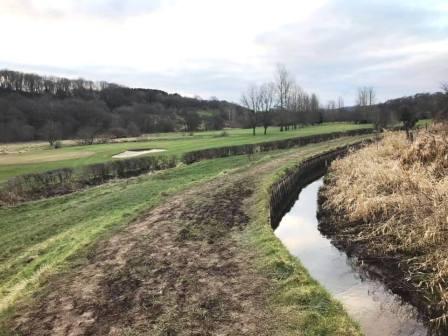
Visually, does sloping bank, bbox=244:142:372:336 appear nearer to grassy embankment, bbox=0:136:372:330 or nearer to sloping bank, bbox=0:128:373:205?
grassy embankment, bbox=0:136:372:330

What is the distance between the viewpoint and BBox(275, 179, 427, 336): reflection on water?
21.0ft

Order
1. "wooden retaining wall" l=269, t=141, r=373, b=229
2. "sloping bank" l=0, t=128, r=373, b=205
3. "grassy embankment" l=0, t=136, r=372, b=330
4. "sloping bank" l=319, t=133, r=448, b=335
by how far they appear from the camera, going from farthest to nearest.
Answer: "sloping bank" l=0, t=128, r=373, b=205 → "wooden retaining wall" l=269, t=141, r=373, b=229 → "sloping bank" l=319, t=133, r=448, b=335 → "grassy embankment" l=0, t=136, r=372, b=330

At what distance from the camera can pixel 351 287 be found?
8.09 m

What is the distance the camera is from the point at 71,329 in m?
5.84

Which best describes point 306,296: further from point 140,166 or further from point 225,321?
point 140,166

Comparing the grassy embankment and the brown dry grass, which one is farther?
the brown dry grass

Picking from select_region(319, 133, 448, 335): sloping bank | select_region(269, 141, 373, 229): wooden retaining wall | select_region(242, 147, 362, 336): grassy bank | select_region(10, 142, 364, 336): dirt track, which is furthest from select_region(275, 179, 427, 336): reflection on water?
select_region(10, 142, 364, 336): dirt track

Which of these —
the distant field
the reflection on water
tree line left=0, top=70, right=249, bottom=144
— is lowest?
the reflection on water

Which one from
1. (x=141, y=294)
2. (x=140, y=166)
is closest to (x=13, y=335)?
(x=141, y=294)

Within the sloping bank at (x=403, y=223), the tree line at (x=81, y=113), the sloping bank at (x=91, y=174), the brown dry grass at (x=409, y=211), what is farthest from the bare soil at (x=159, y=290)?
the tree line at (x=81, y=113)

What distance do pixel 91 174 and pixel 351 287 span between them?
65.0ft

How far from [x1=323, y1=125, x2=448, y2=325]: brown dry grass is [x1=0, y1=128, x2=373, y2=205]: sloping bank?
13812 millimetres

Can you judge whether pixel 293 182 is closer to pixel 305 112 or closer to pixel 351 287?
pixel 351 287

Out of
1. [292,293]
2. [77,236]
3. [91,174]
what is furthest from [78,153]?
[292,293]
